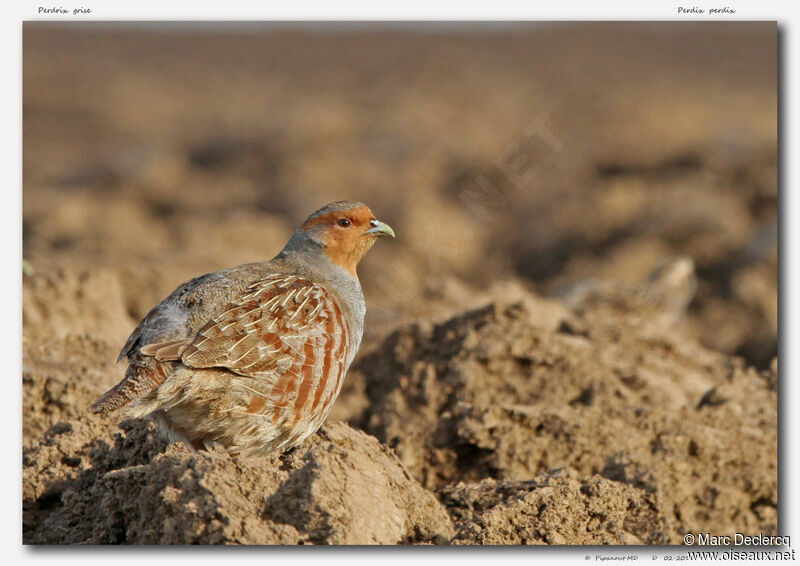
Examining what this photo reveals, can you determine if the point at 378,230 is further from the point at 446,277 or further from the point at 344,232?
the point at 446,277

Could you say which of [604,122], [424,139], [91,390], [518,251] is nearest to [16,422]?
[91,390]

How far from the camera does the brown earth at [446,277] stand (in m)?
4.21

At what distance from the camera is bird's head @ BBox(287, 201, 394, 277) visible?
16.3 ft

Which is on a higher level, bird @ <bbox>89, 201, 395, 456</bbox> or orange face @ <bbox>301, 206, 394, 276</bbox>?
orange face @ <bbox>301, 206, 394, 276</bbox>

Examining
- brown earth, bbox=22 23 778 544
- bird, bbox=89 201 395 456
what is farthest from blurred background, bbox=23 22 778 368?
bird, bbox=89 201 395 456

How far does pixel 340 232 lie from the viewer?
498 cm

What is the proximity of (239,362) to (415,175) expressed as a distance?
36.3 feet

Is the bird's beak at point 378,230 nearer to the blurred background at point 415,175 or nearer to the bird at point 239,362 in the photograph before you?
the bird at point 239,362

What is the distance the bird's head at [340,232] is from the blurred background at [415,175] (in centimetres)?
88

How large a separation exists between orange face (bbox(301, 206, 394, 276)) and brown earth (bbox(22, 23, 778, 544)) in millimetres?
825

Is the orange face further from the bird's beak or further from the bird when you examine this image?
the bird

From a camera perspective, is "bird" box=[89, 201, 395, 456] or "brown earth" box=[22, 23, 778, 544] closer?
"bird" box=[89, 201, 395, 456]

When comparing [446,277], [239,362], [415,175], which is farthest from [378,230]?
[415,175]

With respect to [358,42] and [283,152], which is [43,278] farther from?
[358,42]
